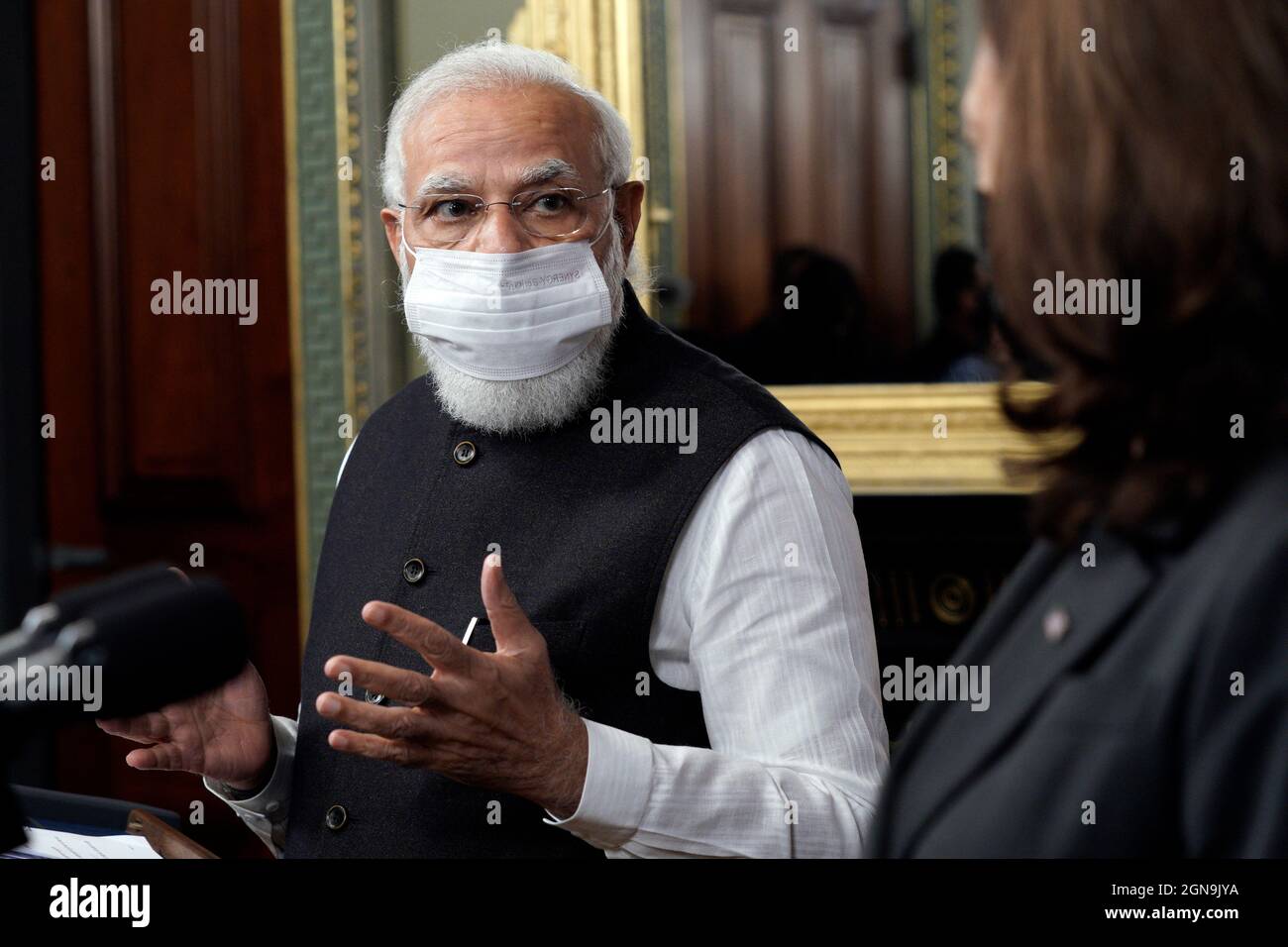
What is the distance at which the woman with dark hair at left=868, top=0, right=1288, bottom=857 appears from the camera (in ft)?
1.94

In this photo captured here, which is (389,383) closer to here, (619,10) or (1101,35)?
(619,10)

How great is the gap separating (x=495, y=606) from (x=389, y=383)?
1.97 m

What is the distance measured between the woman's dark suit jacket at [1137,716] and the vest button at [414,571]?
698 millimetres

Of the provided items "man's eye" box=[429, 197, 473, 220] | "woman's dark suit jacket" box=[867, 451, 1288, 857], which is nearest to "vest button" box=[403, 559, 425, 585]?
"man's eye" box=[429, 197, 473, 220]

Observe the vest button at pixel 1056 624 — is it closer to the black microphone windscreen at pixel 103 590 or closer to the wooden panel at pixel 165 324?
the black microphone windscreen at pixel 103 590

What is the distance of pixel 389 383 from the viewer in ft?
9.39

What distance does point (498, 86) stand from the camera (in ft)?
4.33

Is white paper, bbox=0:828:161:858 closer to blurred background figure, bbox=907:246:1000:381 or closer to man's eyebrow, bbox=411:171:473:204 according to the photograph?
man's eyebrow, bbox=411:171:473:204

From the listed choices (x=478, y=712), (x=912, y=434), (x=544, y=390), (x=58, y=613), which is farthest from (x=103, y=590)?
(x=912, y=434)

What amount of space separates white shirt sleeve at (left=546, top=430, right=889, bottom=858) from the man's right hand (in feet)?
1.28

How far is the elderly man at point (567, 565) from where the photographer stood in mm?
1104

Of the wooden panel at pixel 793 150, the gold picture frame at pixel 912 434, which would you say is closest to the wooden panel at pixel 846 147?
the wooden panel at pixel 793 150
